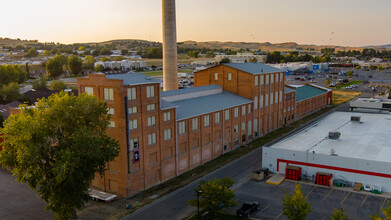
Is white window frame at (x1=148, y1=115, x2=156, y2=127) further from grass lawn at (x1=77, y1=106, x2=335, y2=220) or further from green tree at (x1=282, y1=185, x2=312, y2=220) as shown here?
green tree at (x1=282, y1=185, x2=312, y2=220)

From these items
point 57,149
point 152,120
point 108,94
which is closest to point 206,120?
point 152,120

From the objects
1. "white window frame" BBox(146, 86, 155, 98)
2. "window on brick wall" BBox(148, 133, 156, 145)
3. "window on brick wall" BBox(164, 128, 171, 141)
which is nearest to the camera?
"white window frame" BBox(146, 86, 155, 98)

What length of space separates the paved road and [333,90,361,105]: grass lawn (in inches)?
3746

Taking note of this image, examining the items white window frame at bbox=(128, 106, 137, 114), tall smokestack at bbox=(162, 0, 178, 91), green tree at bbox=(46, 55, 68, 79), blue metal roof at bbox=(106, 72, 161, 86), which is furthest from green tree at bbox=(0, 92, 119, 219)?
green tree at bbox=(46, 55, 68, 79)

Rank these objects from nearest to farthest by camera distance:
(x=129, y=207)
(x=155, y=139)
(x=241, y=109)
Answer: (x=129, y=207) < (x=155, y=139) < (x=241, y=109)

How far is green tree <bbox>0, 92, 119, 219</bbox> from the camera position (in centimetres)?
2855

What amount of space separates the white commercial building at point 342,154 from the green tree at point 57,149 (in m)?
24.5

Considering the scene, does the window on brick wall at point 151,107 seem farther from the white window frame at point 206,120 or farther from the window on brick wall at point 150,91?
the white window frame at point 206,120

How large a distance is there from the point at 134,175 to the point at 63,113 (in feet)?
40.0

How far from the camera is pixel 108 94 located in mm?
37750

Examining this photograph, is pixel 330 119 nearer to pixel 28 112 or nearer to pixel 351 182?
pixel 351 182

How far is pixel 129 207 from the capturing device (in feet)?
116

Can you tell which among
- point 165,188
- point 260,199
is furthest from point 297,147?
point 165,188

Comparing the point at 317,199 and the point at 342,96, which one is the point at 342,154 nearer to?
the point at 317,199
